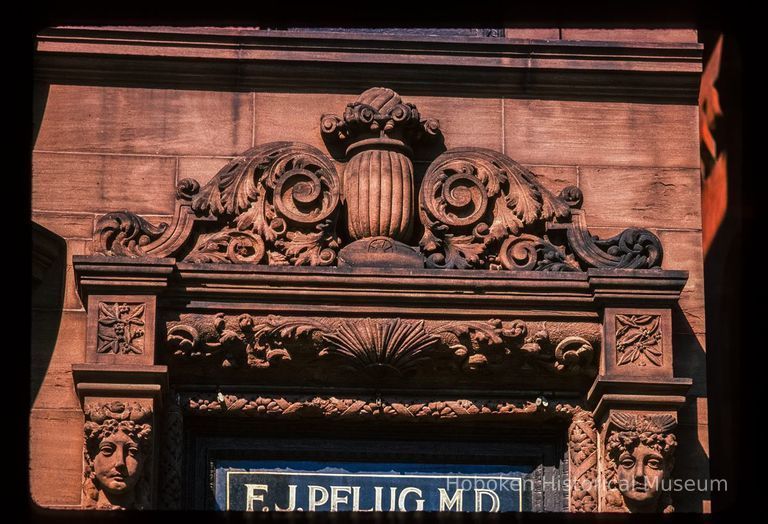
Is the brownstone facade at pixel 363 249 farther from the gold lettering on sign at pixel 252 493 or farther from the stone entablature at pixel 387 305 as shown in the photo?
the gold lettering on sign at pixel 252 493

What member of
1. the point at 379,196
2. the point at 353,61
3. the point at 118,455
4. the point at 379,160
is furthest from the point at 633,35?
the point at 118,455

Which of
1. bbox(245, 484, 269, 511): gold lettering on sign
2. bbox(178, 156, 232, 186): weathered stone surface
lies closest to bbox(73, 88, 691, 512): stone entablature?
bbox(178, 156, 232, 186): weathered stone surface

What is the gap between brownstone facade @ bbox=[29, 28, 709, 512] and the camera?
1652cm

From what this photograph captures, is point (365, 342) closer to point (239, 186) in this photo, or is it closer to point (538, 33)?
point (239, 186)

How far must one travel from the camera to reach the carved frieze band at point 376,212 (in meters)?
16.8

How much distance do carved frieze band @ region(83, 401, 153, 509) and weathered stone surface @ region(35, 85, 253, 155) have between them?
1817 mm

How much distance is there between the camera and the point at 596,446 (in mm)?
16703

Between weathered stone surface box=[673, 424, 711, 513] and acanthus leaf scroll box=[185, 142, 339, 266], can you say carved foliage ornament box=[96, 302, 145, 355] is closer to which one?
acanthus leaf scroll box=[185, 142, 339, 266]

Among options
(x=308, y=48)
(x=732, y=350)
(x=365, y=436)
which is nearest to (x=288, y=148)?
(x=308, y=48)

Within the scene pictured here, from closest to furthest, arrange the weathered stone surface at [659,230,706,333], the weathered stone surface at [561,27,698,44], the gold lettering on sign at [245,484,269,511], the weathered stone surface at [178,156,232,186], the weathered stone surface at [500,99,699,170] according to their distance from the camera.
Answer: the gold lettering on sign at [245,484,269,511], the weathered stone surface at [659,230,706,333], the weathered stone surface at [178,156,232,186], the weathered stone surface at [500,99,699,170], the weathered stone surface at [561,27,698,44]

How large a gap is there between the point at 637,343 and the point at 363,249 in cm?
176

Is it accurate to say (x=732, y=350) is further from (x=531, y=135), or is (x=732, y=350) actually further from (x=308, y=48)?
(x=308, y=48)

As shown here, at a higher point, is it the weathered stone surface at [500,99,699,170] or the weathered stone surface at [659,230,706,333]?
the weathered stone surface at [500,99,699,170]

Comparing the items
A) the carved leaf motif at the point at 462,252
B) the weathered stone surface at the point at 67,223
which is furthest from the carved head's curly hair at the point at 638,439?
the weathered stone surface at the point at 67,223
